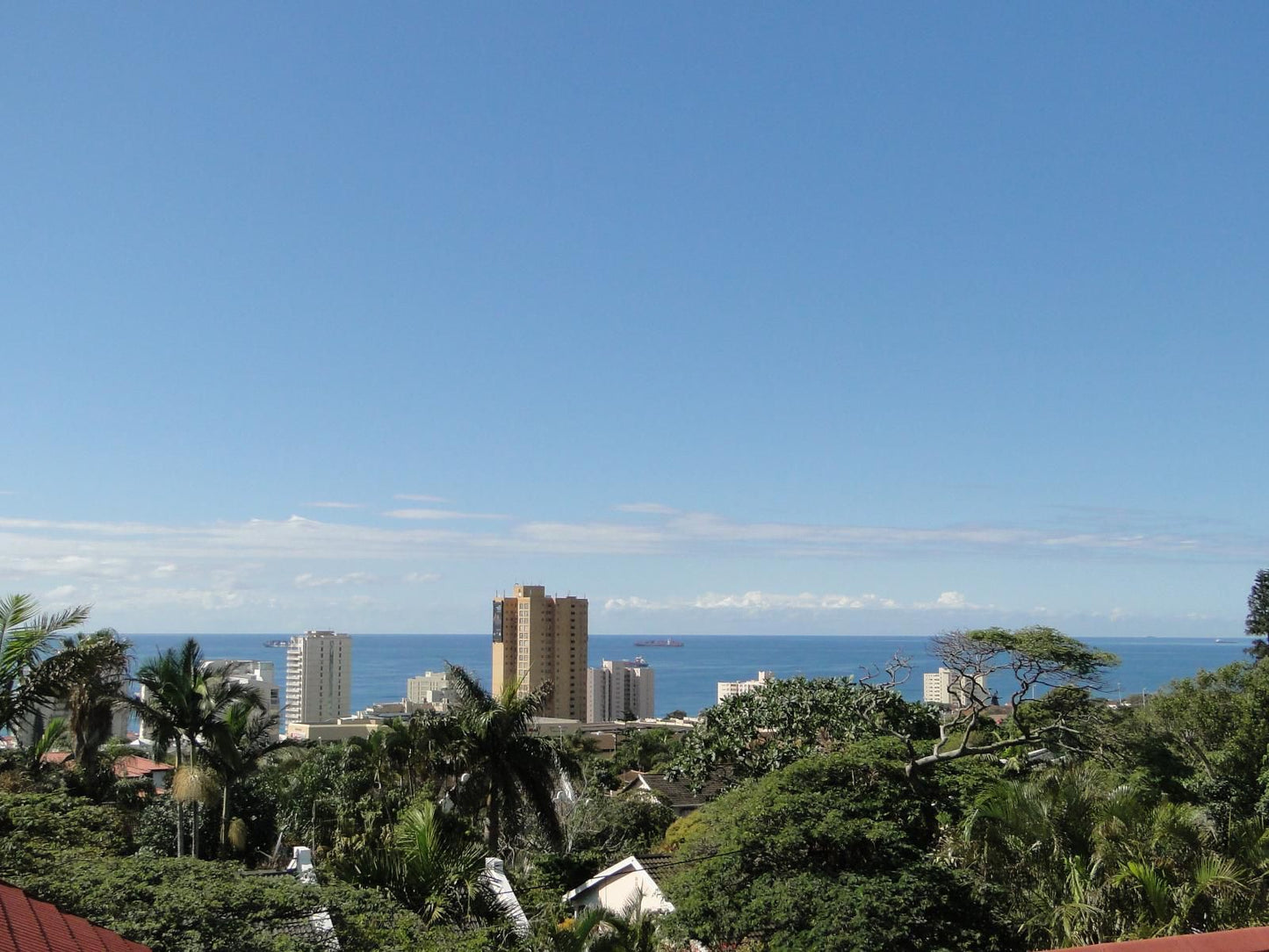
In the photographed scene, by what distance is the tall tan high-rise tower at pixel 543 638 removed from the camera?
387ft

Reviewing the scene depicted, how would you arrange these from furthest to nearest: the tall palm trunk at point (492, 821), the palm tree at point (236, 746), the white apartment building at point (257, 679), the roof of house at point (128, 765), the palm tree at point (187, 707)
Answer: the roof of house at point (128, 765), the white apartment building at point (257, 679), the palm tree at point (236, 746), the tall palm trunk at point (492, 821), the palm tree at point (187, 707)

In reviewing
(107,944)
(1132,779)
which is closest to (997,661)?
(1132,779)

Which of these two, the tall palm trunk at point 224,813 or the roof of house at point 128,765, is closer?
the tall palm trunk at point 224,813

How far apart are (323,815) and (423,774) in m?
6.52

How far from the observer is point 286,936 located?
24.5 feet

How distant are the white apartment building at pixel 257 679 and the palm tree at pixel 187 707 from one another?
0.82 meters

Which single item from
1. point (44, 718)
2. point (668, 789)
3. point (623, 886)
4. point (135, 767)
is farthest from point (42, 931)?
point (135, 767)

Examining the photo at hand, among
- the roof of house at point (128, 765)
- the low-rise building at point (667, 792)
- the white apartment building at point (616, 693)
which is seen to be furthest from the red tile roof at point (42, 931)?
the white apartment building at point (616, 693)

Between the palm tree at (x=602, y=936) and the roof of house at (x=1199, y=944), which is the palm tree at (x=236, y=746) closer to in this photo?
the palm tree at (x=602, y=936)

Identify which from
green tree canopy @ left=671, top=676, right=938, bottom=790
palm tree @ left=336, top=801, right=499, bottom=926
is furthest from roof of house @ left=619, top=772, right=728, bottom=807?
palm tree @ left=336, top=801, right=499, bottom=926

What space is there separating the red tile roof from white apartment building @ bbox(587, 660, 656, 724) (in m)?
157

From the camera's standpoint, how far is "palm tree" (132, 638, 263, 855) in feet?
59.2

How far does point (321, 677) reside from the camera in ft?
559

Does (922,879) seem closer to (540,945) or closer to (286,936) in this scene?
(540,945)
